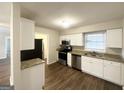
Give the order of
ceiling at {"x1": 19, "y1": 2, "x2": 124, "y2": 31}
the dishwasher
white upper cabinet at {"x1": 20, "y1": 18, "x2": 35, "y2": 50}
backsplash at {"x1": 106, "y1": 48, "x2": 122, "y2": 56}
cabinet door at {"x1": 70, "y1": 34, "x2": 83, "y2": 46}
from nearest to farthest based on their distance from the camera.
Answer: ceiling at {"x1": 19, "y1": 2, "x2": 124, "y2": 31} < white upper cabinet at {"x1": 20, "y1": 18, "x2": 35, "y2": 50} < backsplash at {"x1": 106, "y1": 48, "x2": 122, "y2": 56} < the dishwasher < cabinet door at {"x1": 70, "y1": 34, "x2": 83, "y2": 46}

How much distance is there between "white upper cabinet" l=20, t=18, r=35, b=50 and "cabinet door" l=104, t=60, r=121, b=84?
2738 millimetres

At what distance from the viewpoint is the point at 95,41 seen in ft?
14.9

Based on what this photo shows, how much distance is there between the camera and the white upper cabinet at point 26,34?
2.21 metres

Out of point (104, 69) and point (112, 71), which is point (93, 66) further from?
point (112, 71)

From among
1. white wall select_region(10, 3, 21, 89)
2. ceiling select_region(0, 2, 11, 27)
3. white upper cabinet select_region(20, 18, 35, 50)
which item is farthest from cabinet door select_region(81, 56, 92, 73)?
ceiling select_region(0, 2, 11, 27)

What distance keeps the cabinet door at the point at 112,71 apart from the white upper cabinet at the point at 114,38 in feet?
2.35

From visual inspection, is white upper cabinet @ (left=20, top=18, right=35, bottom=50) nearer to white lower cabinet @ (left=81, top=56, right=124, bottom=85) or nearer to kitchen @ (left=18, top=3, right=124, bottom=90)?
kitchen @ (left=18, top=3, right=124, bottom=90)

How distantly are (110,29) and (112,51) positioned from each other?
906 millimetres

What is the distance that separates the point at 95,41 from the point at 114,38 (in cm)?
121

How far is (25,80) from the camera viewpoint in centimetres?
220

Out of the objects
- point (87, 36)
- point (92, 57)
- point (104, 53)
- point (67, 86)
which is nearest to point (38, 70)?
point (67, 86)

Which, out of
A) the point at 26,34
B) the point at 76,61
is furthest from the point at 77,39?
the point at 26,34

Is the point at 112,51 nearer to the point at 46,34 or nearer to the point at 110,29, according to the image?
the point at 110,29

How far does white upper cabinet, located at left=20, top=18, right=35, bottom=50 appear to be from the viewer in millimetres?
2211
